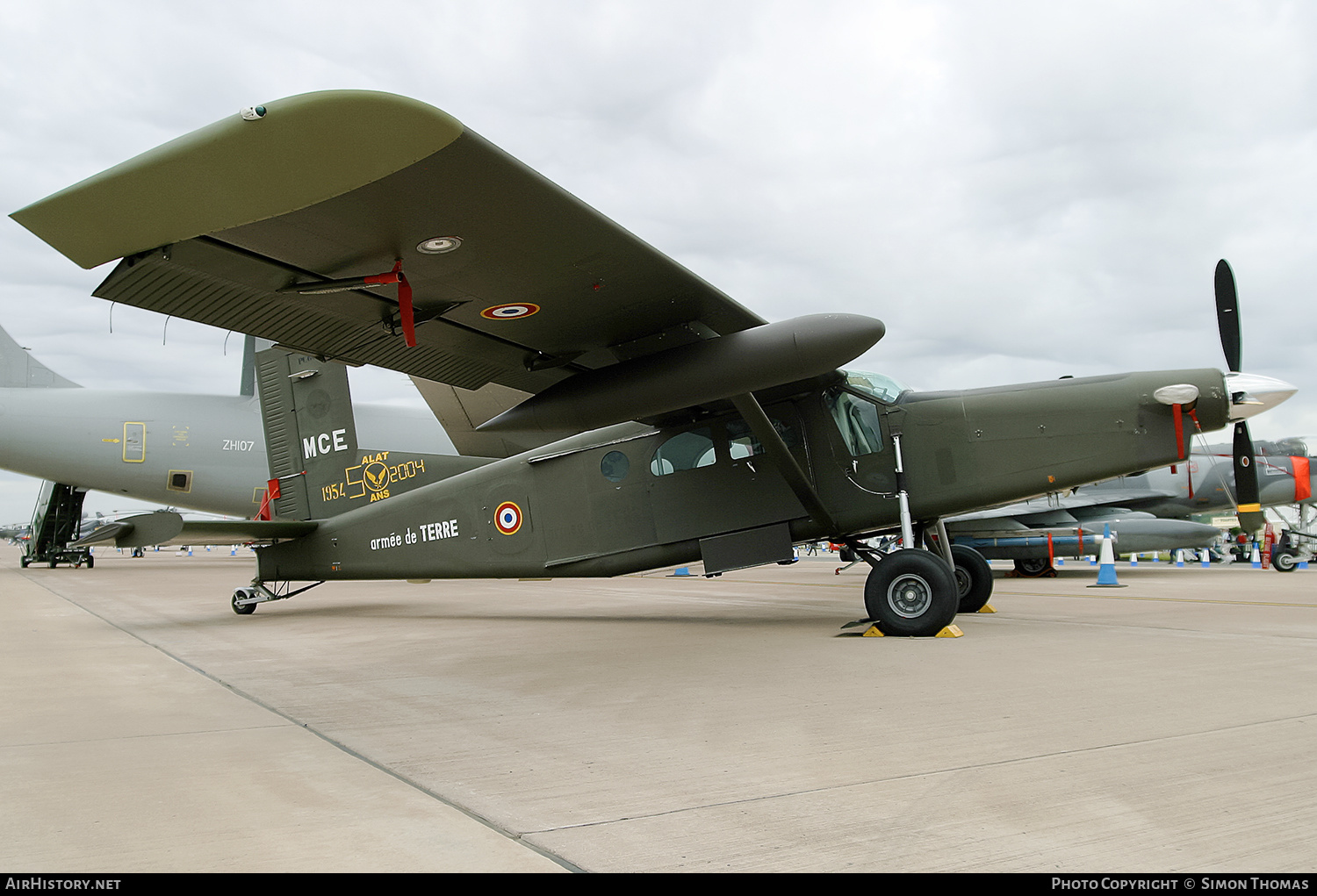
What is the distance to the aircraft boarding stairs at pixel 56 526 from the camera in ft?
90.5

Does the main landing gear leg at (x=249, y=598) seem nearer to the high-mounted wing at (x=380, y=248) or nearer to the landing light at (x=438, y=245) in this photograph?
the high-mounted wing at (x=380, y=248)

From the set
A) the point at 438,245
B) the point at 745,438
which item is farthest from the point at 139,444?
the point at 438,245

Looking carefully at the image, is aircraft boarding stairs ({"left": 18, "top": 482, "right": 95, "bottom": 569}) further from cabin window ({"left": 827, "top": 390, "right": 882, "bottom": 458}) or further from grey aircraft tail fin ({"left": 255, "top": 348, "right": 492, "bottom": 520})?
cabin window ({"left": 827, "top": 390, "right": 882, "bottom": 458})

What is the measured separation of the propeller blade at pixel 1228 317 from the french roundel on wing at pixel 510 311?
19.2 feet

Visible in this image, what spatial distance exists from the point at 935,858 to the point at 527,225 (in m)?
3.65

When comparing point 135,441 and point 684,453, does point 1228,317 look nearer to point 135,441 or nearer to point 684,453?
point 684,453

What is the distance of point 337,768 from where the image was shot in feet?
10.3

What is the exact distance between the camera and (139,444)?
23.8m

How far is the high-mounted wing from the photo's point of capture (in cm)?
335

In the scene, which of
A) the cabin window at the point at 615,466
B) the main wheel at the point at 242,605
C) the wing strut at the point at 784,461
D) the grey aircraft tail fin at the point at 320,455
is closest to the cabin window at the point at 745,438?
the wing strut at the point at 784,461

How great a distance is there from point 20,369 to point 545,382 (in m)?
25.1

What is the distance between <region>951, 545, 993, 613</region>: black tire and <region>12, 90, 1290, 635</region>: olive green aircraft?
3 centimetres

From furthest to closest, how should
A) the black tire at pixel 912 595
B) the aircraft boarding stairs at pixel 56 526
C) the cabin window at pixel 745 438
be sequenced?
the aircraft boarding stairs at pixel 56 526, the cabin window at pixel 745 438, the black tire at pixel 912 595
